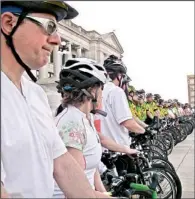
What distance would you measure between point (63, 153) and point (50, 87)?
1372 cm

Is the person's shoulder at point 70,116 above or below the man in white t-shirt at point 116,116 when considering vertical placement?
above

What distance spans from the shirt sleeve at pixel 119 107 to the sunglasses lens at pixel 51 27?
2724 millimetres

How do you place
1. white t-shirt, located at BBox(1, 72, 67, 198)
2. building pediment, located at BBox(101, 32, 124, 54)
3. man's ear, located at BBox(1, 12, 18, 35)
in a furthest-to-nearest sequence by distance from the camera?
building pediment, located at BBox(101, 32, 124, 54), man's ear, located at BBox(1, 12, 18, 35), white t-shirt, located at BBox(1, 72, 67, 198)

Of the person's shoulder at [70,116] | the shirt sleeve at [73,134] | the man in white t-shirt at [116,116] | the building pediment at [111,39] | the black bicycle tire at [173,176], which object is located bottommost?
the black bicycle tire at [173,176]

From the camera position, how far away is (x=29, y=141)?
129cm

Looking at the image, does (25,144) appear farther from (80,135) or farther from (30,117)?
(80,135)

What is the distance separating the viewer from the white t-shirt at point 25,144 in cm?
124

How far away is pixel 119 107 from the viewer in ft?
13.9

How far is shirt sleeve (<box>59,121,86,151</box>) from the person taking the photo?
209cm

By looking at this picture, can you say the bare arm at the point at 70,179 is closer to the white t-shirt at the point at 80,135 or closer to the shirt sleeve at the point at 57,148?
the shirt sleeve at the point at 57,148

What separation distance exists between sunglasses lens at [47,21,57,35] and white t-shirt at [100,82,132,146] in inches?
105

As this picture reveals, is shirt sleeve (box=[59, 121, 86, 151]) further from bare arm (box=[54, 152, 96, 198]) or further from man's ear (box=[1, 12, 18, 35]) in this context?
man's ear (box=[1, 12, 18, 35])

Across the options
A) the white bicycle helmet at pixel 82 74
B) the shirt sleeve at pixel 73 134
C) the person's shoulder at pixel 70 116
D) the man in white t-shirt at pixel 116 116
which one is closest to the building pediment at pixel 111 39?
the man in white t-shirt at pixel 116 116

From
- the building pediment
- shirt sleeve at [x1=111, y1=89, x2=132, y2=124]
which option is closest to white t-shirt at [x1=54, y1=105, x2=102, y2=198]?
shirt sleeve at [x1=111, y1=89, x2=132, y2=124]
